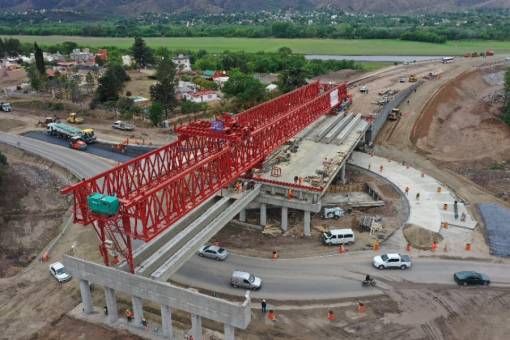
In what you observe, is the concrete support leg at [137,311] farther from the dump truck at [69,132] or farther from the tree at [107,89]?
the tree at [107,89]

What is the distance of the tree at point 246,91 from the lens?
91750 mm

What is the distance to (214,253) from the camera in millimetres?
39625

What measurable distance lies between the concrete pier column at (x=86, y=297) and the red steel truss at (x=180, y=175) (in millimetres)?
2666

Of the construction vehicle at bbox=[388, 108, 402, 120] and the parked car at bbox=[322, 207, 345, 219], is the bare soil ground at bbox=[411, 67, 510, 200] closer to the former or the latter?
the construction vehicle at bbox=[388, 108, 402, 120]

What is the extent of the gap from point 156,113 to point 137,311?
174 feet

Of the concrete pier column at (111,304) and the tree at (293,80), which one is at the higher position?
the tree at (293,80)

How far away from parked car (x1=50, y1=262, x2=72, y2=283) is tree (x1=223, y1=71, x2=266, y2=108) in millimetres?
60235

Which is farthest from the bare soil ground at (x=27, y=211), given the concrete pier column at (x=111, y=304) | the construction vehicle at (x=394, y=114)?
the construction vehicle at (x=394, y=114)

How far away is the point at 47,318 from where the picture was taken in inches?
1292

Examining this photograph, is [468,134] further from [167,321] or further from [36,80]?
[36,80]

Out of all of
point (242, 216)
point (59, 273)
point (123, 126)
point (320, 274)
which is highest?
point (123, 126)

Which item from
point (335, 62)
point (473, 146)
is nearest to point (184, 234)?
point (473, 146)

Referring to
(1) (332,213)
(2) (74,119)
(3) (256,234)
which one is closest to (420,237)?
(1) (332,213)

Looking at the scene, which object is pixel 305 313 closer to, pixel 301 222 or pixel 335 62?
pixel 301 222
